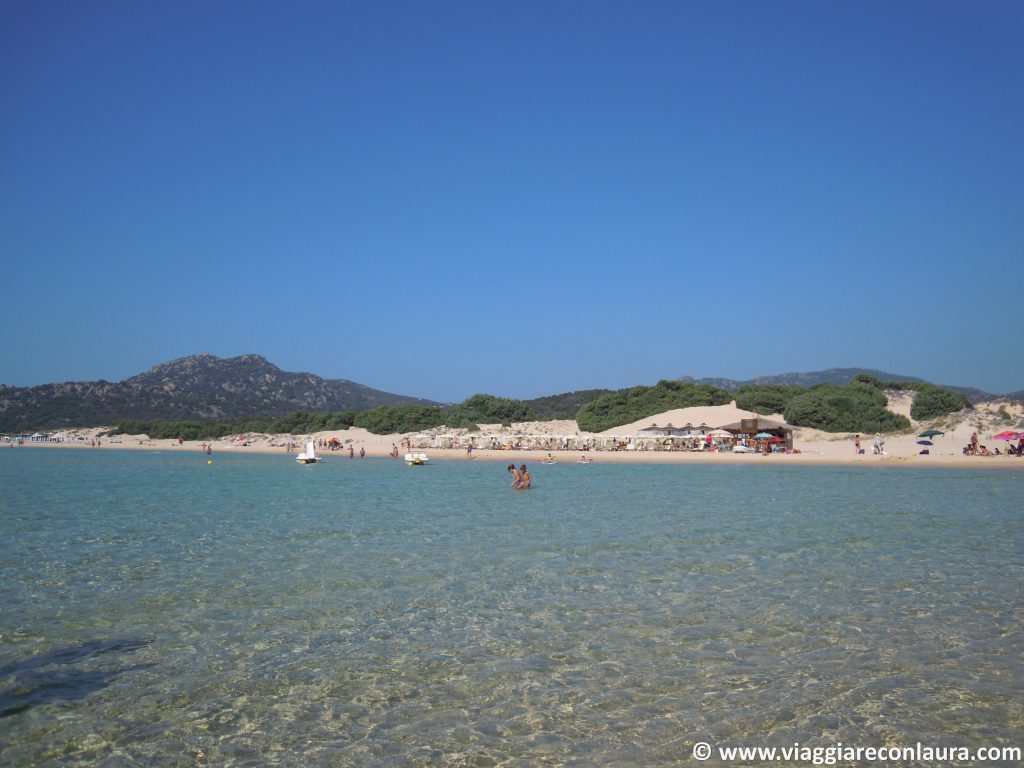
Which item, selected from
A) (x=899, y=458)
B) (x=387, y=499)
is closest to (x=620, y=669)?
(x=387, y=499)

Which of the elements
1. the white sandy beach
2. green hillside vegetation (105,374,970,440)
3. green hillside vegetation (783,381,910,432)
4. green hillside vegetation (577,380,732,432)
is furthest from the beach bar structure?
green hillside vegetation (577,380,732,432)

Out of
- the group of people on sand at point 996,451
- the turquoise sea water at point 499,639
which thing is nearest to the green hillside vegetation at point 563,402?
the group of people on sand at point 996,451

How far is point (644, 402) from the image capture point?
80062 millimetres

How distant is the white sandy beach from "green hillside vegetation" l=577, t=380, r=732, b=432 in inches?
95.4

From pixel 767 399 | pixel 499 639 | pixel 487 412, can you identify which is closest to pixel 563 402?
pixel 487 412

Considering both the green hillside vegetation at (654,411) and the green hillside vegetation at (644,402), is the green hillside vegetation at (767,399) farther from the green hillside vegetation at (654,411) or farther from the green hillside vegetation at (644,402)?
the green hillside vegetation at (644,402)

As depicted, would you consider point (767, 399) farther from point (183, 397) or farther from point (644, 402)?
point (183, 397)

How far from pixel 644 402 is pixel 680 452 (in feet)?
82.8

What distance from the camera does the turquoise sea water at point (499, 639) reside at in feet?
18.6

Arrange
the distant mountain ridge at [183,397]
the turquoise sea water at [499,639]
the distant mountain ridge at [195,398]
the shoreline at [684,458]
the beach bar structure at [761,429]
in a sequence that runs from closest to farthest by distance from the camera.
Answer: the turquoise sea water at [499,639] → the shoreline at [684,458] → the beach bar structure at [761,429] → the distant mountain ridge at [195,398] → the distant mountain ridge at [183,397]

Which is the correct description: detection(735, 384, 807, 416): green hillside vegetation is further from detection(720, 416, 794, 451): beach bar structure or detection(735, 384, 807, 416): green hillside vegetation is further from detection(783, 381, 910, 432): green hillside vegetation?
detection(720, 416, 794, 451): beach bar structure

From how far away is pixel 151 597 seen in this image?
1009cm

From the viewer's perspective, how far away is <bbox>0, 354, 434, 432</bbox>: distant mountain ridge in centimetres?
12875

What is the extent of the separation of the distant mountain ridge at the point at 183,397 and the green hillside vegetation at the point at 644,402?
80.2 metres
